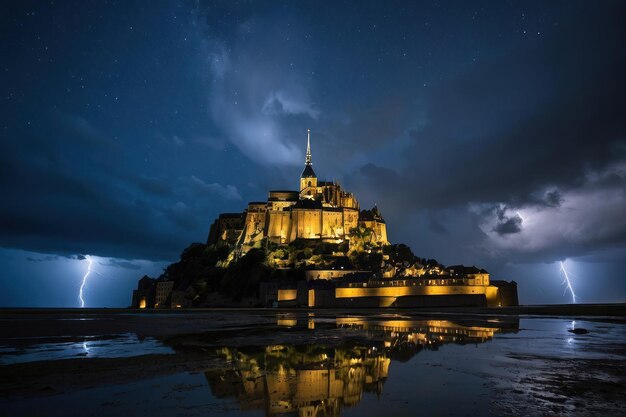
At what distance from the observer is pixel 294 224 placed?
101m

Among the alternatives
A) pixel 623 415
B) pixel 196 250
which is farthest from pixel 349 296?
pixel 623 415

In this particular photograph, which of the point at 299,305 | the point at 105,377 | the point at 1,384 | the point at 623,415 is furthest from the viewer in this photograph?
the point at 299,305

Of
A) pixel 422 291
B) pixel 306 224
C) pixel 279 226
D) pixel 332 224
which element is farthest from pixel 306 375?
pixel 279 226

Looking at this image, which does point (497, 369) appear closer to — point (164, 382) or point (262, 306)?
point (164, 382)

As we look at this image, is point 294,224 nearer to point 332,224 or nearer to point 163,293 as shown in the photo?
point 332,224

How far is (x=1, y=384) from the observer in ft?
31.0

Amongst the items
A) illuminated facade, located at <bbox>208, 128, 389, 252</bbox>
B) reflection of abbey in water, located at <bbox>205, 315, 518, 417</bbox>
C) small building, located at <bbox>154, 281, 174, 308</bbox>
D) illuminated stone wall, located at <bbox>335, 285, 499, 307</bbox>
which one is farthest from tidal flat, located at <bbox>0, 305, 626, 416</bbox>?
illuminated facade, located at <bbox>208, 128, 389, 252</bbox>

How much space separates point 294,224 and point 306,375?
9049cm

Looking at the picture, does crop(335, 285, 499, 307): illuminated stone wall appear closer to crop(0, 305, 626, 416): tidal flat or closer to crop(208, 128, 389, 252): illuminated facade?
crop(208, 128, 389, 252): illuminated facade

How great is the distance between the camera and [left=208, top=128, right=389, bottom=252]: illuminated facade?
99.5 meters

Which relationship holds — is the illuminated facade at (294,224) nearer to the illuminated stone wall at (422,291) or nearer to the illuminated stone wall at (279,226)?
the illuminated stone wall at (279,226)

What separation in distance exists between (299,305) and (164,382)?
60.4 meters

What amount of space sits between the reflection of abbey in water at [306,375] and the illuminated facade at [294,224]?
267 feet

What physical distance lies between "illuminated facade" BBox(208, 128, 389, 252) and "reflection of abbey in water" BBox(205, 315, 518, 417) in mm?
81310
